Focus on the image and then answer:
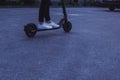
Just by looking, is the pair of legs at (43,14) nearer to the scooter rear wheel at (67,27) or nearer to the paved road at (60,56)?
the paved road at (60,56)

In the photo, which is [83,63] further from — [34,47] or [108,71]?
[34,47]

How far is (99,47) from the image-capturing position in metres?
7.48

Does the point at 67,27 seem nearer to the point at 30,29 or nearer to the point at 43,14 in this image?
the point at 43,14

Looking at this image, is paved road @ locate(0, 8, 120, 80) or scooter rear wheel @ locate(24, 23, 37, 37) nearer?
paved road @ locate(0, 8, 120, 80)

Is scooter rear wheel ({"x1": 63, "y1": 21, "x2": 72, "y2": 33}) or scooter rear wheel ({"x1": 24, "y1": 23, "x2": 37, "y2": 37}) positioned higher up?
scooter rear wheel ({"x1": 24, "y1": 23, "x2": 37, "y2": 37})

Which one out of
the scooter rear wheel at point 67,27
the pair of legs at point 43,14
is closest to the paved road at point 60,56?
the pair of legs at point 43,14

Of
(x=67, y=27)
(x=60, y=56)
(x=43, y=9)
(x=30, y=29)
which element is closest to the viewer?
(x=60, y=56)

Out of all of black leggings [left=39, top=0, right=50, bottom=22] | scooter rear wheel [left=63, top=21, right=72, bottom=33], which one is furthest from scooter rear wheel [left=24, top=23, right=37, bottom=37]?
scooter rear wheel [left=63, top=21, right=72, bottom=33]

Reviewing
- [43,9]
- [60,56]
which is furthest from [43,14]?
[60,56]

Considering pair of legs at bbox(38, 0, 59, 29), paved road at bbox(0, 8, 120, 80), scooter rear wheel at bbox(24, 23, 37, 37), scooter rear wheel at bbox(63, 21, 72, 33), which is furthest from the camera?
scooter rear wheel at bbox(63, 21, 72, 33)

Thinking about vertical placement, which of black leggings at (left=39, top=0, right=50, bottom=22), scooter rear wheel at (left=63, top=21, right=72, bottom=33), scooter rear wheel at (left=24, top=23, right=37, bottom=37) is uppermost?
black leggings at (left=39, top=0, right=50, bottom=22)

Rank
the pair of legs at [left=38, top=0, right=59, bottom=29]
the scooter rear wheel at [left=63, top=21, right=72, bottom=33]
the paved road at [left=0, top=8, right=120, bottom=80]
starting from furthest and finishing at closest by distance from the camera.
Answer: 1. the scooter rear wheel at [left=63, top=21, right=72, bottom=33]
2. the pair of legs at [left=38, top=0, right=59, bottom=29]
3. the paved road at [left=0, top=8, right=120, bottom=80]

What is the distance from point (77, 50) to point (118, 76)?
2.16 m

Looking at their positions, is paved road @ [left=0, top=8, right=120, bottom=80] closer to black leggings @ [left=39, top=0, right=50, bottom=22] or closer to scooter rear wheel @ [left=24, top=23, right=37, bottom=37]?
scooter rear wheel @ [left=24, top=23, right=37, bottom=37]
